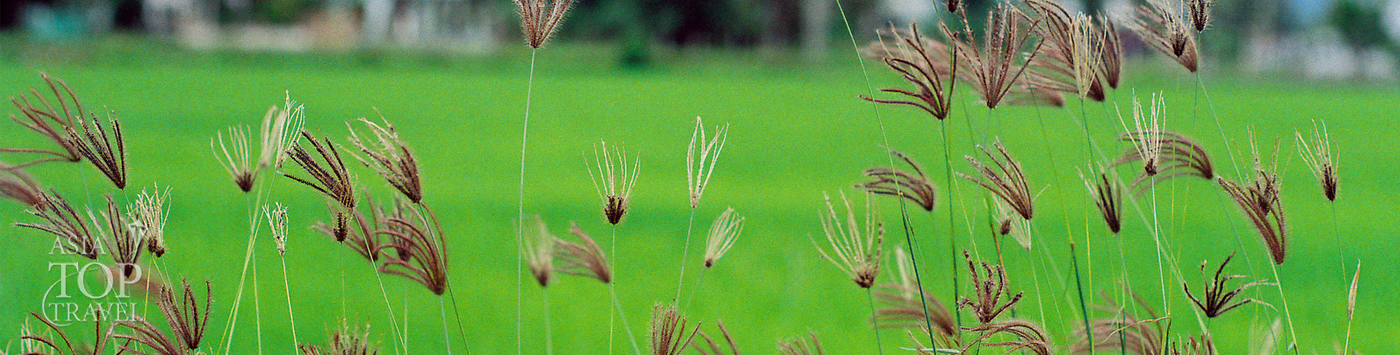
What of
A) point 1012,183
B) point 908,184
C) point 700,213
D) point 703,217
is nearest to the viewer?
point 1012,183

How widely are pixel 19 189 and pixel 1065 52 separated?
0.97 m

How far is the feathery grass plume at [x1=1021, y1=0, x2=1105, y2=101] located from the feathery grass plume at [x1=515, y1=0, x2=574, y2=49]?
1.47ft

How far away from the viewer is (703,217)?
6.32 meters

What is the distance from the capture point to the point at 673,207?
22.0 ft

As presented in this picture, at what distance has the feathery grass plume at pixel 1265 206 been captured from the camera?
0.96 m

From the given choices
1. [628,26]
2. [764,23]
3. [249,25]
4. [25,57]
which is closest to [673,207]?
[25,57]

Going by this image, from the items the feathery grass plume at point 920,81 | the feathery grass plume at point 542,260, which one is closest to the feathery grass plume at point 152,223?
the feathery grass plume at point 542,260

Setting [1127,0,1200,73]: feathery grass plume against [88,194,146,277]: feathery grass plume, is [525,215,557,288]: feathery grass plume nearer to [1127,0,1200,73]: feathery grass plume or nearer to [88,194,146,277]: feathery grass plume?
[88,194,146,277]: feathery grass plume

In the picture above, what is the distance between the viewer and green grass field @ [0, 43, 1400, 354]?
3500mm

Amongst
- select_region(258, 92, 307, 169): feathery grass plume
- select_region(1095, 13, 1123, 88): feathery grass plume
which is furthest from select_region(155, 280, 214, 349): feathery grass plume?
select_region(1095, 13, 1123, 88): feathery grass plume

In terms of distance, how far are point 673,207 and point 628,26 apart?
103 ft

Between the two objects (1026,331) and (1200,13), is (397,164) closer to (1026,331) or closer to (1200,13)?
(1026,331)

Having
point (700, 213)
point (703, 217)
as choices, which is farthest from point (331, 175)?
point (700, 213)

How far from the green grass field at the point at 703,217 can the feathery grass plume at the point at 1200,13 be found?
106 mm
